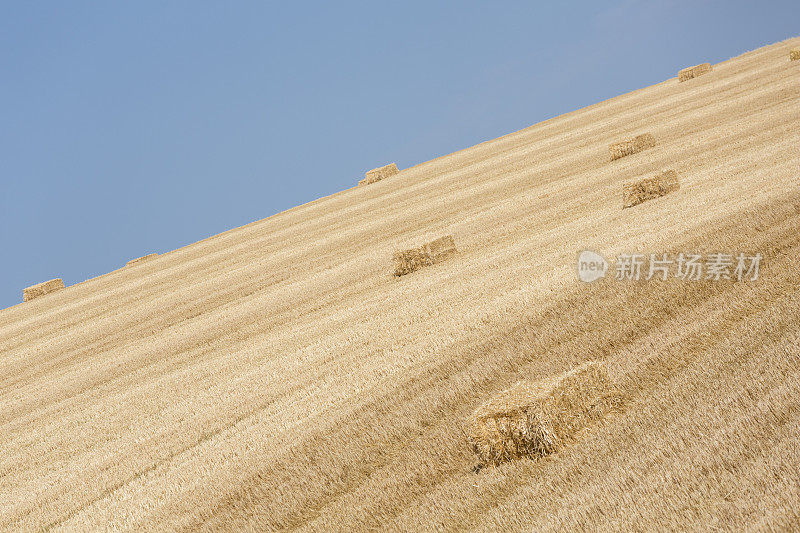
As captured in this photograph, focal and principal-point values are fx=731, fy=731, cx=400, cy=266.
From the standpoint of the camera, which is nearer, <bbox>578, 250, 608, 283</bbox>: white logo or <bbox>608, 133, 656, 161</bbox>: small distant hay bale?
<bbox>578, 250, 608, 283</bbox>: white logo

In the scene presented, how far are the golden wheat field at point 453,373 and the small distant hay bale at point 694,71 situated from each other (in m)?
11.9

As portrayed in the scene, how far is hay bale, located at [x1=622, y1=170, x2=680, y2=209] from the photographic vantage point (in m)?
15.3

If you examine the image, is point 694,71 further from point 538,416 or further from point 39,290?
point 538,416

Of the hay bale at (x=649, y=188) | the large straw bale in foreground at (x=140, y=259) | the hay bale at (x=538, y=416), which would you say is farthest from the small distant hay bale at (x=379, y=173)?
the hay bale at (x=538, y=416)

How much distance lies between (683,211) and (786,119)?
7739mm

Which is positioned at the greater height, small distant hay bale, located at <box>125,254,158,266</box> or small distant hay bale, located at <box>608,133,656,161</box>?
small distant hay bale, located at <box>125,254,158,266</box>

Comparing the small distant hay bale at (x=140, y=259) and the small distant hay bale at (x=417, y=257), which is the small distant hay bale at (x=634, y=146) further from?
the small distant hay bale at (x=140, y=259)

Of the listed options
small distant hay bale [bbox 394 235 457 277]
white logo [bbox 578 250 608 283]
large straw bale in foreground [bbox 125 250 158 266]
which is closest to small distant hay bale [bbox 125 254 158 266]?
large straw bale in foreground [bbox 125 250 158 266]

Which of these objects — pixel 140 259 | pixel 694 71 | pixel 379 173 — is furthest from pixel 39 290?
pixel 694 71

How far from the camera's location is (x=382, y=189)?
31.8 metres

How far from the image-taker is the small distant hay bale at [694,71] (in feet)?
113

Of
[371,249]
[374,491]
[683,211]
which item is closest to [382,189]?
[371,249]

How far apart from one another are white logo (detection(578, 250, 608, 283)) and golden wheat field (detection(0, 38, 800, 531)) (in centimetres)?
27

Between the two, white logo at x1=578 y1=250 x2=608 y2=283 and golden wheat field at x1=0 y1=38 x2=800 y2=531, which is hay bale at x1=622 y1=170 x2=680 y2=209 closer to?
golden wheat field at x1=0 y1=38 x2=800 y2=531
